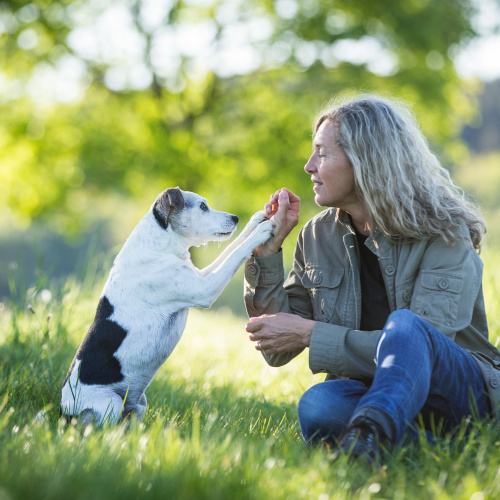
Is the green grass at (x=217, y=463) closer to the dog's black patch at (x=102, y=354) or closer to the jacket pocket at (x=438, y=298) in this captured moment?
the dog's black patch at (x=102, y=354)

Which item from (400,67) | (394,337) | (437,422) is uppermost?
(400,67)

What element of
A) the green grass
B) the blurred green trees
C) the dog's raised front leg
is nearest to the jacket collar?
the dog's raised front leg

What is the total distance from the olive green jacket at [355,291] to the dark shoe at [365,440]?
1.83ft

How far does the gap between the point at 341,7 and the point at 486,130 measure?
4103cm

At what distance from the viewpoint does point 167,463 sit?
2.11 meters

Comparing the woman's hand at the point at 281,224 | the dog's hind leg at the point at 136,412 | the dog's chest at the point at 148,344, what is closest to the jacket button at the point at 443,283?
the woman's hand at the point at 281,224

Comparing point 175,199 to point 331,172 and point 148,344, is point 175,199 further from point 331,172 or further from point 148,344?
point 331,172

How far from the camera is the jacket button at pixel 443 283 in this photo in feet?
9.15

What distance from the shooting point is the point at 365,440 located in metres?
2.26

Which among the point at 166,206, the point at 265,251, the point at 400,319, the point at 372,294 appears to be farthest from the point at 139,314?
the point at 400,319

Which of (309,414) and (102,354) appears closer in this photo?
(309,414)

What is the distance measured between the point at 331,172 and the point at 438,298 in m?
0.84

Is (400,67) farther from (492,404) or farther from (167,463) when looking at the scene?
(167,463)

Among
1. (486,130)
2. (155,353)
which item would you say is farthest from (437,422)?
(486,130)
